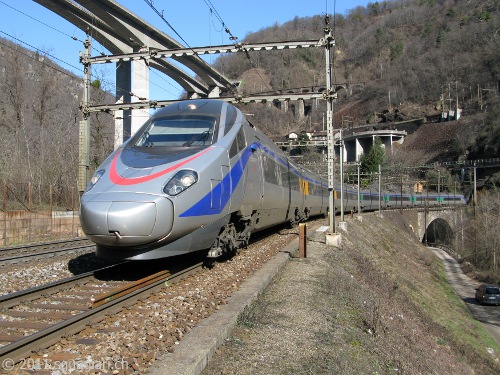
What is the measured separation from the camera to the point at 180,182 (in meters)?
7.61

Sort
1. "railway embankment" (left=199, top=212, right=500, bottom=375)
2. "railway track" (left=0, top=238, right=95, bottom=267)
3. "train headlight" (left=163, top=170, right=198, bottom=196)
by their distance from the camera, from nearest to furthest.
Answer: "railway embankment" (left=199, top=212, right=500, bottom=375) < "train headlight" (left=163, top=170, right=198, bottom=196) < "railway track" (left=0, top=238, right=95, bottom=267)

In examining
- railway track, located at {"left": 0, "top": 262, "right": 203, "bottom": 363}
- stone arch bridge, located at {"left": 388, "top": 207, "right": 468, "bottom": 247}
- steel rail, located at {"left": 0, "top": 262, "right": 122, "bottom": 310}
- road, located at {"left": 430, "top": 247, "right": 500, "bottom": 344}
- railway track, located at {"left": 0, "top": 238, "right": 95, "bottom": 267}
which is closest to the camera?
railway track, located at {"left": 0, "top": 262, "right": 203, "bottom": 363}

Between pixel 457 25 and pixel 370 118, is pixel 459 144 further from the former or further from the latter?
pixel 457 25

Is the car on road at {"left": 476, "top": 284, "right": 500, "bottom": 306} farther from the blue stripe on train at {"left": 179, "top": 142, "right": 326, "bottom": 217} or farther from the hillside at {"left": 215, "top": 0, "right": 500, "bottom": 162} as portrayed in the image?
the hillside at {"left": 215, "top": 0, "right": 500, "bottom": 162}

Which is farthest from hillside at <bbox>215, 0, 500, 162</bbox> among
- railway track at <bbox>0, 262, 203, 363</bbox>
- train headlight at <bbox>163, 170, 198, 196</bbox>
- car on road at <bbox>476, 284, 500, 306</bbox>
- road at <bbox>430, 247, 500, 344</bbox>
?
railway track at <bbox>0, 262, 203, 363</bbox>

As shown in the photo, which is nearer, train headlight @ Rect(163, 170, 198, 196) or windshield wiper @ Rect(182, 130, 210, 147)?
train headlight @ Rect(163, 170, 198, 196)

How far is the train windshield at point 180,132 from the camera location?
915 cm

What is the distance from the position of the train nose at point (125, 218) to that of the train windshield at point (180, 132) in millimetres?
2157

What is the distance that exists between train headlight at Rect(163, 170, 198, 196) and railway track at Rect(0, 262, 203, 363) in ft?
4.93

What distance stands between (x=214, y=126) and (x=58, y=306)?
15.4ft

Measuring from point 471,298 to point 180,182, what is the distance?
3428 cm

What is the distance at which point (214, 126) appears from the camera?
9.52m

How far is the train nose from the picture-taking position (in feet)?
22.8

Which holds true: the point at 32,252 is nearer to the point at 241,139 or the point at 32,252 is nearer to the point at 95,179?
the point at 95,179
